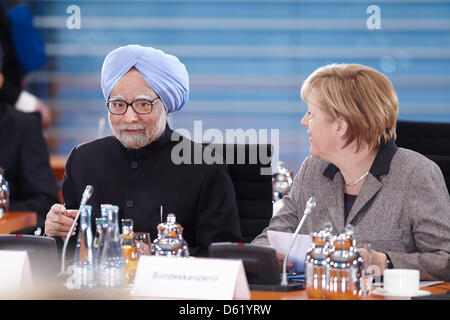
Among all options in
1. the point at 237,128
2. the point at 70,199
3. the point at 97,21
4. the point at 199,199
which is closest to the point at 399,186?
the point at 199,199

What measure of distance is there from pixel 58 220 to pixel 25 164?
1.94m

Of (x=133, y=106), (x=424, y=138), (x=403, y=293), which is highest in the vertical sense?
(x=133, y=106)

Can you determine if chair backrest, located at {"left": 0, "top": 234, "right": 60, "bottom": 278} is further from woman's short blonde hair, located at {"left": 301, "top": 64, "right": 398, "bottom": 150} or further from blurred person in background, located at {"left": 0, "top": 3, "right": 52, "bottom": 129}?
blurred person in background, located at {"left": 0, "top": 3, "right": 52, "bottom": 129}

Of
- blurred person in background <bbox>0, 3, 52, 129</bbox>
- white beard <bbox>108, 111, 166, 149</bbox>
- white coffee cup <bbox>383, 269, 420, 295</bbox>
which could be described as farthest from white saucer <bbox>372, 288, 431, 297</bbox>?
blurred person in background <bbox>0, 3, 52, 129</bbox>

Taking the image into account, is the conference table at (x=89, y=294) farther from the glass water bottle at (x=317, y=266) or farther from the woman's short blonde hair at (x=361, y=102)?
the woman's short blonde hair at (x=361, y=102)

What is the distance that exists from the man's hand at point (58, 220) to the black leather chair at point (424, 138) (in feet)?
4.83

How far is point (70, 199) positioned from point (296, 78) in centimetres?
359

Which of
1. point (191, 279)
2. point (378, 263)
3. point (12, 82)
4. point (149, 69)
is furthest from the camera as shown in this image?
point (12, 82)

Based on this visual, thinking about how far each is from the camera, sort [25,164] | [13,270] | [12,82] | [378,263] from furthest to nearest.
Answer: [12,82], [25,164], [378,263], [13,270]

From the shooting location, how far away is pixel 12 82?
5.36m

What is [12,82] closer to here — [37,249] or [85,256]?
[37,249]

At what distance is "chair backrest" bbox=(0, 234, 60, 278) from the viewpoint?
6.28 feet

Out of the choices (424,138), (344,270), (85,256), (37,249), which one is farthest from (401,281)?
(424,138)

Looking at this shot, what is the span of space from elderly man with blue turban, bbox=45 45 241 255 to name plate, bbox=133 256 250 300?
0.83 meters
